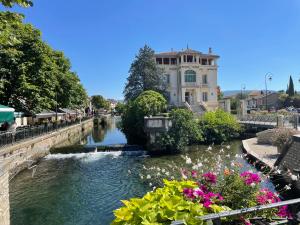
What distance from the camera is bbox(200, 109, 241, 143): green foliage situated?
101 feet

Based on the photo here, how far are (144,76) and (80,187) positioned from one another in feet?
126

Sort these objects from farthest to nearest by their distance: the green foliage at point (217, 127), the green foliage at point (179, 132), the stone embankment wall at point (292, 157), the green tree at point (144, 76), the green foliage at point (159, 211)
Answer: the green tree at point (144, 76)
the green foliage at point (217, 127)
the green foliage at point (179, 132)
the stone embankment wall at point (292, 157)
the green foliage at point (159, 211)

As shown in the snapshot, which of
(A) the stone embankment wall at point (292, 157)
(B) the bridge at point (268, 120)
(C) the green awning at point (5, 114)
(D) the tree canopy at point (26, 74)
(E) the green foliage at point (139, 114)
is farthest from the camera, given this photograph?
(E) the green foliage at point (139, 114)

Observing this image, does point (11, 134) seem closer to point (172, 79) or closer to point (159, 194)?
point (159, 194)

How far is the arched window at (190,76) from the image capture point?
2190 inches

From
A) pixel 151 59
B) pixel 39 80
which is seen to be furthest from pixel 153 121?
pixel 151 59

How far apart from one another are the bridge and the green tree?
1589 cm

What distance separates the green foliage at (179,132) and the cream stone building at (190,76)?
91.1 feet

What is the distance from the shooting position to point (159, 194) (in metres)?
3.89

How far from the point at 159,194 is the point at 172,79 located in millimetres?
53888

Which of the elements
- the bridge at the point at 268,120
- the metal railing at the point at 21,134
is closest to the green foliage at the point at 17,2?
the metal railing at the point at 21,134

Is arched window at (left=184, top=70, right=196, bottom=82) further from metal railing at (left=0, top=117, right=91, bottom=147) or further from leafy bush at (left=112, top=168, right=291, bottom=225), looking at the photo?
leafy bush at (left=112, top=168, right=291, bottom=225)

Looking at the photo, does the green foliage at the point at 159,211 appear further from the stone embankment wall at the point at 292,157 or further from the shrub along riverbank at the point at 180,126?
the shrub along riverbank at the point at 180,126

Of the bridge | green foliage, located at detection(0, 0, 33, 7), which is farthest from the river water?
the bridge
